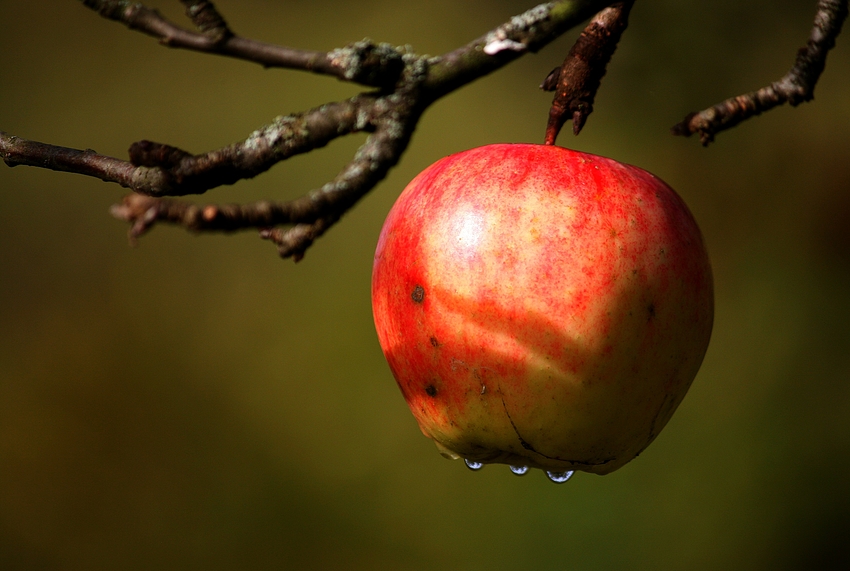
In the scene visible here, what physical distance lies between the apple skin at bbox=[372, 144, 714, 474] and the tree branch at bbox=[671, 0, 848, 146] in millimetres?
145

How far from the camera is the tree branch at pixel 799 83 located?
2.30ft

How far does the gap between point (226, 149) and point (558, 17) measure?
12.5 inches

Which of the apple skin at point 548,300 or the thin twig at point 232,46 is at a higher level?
the thin twig at point 232,46

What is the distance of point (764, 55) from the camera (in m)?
1.92

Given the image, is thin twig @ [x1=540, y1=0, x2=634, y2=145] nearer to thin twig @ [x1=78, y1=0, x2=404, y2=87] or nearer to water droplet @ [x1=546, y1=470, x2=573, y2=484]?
→ thin twig @ [x1=78, y1=0, x2=404, y2=87]

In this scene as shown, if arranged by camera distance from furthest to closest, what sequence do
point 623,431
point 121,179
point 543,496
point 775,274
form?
point 775,274
point 543,496
point 623,431
point 121,179

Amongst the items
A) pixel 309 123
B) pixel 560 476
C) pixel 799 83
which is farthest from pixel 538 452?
pixel 799 83

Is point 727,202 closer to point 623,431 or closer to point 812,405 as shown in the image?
point 812,405

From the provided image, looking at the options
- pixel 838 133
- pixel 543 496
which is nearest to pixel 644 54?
pixel 838 133

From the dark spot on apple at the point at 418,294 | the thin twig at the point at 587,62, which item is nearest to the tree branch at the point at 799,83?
the thin twig at the point at 587,62

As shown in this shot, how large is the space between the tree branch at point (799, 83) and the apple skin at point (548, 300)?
0.15 metres

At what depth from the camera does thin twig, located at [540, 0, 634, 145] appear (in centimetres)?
63

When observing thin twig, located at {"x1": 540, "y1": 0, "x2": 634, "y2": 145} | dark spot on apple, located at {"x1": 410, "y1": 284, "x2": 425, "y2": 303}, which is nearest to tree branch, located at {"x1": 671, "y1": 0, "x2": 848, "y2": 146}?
thin twig, located at {"x1": 540, "y1": 0, "x2": 634, "y2": 145}

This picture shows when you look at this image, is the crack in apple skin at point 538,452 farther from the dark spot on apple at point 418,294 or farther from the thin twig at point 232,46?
the thin twig at point 232,46
